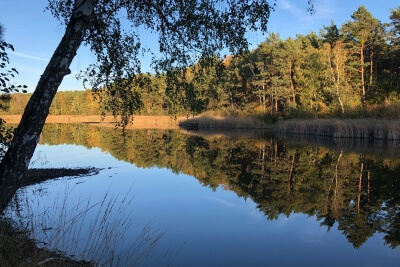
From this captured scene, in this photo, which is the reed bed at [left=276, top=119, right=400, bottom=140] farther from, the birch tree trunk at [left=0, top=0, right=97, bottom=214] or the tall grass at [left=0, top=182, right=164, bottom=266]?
the birch tree trunk at [left=0, top=0, right=97, bottom=214]

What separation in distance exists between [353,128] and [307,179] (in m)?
16.5

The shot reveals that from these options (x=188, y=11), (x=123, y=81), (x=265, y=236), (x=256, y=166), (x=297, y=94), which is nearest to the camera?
(x=188, y=11)

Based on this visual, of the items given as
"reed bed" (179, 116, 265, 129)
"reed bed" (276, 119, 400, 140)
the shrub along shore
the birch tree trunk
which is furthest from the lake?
"reed bed" (179, 116, 265, 129)

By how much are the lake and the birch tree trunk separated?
141cm

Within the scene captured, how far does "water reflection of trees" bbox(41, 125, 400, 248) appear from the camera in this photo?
29.5 ft

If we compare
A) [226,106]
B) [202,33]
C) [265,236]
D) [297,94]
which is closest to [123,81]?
[202,33]

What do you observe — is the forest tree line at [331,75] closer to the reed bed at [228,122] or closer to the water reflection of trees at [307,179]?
the reed bed at [228,122]

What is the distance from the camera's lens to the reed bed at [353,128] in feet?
82.8

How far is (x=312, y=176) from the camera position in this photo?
14.3m

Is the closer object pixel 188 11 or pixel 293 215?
pixel 188 11

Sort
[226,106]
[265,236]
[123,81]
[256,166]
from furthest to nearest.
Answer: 1. [226,106]
2. [256,166]
3. [265,236]
4. [123,81]

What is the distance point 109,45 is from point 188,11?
1.30m

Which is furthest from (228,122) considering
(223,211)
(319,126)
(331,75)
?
(223,211)

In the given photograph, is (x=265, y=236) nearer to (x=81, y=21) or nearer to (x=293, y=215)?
(x=293, y=215)
